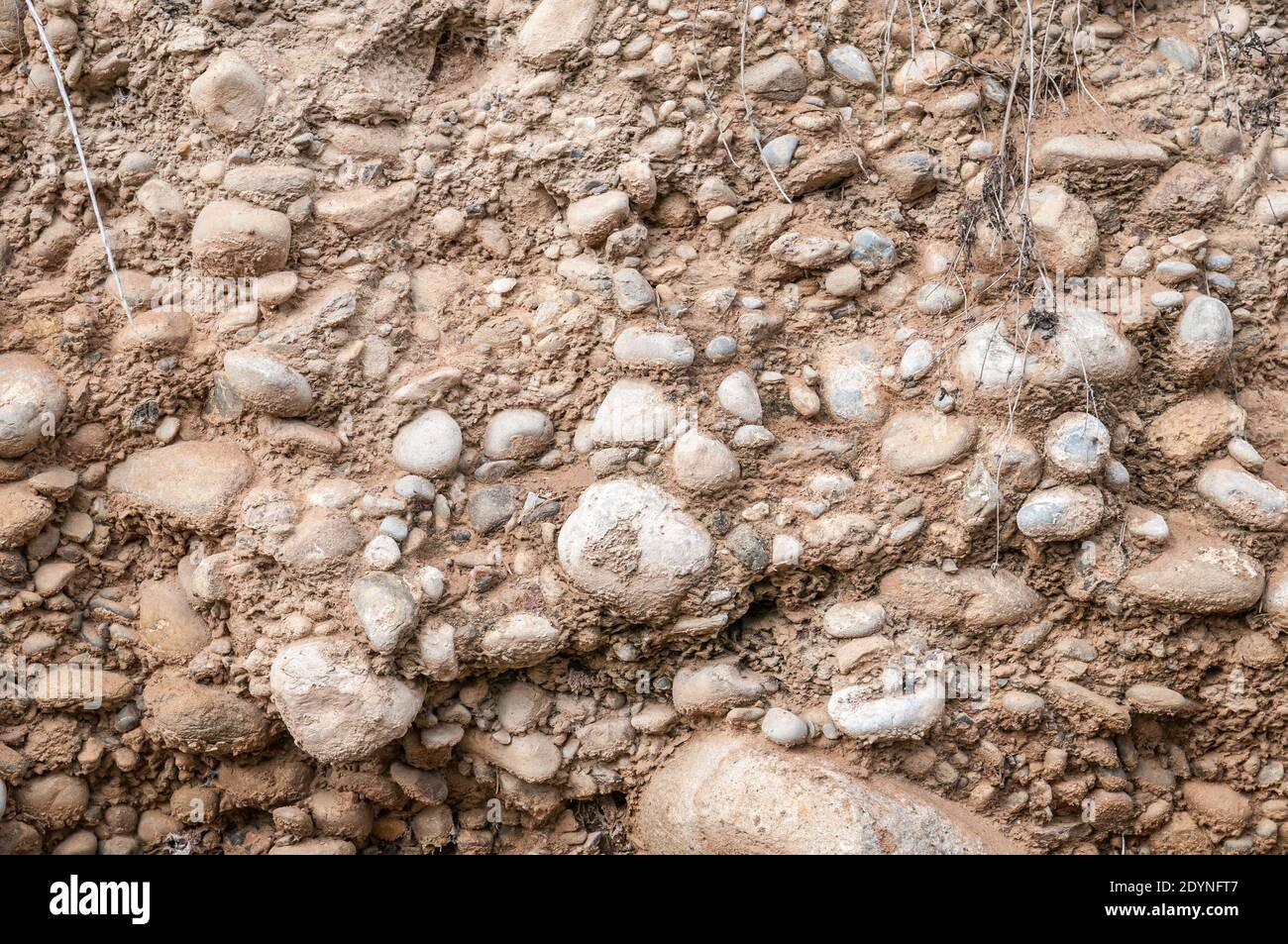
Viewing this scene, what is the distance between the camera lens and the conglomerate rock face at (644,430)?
7.61 ft

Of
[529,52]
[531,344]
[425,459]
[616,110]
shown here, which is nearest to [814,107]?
[616,110]

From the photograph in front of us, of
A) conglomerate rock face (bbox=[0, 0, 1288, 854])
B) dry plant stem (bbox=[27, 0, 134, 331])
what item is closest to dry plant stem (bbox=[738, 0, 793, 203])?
conglomerate rock face (bbox=[0, 0, 1288, 854])

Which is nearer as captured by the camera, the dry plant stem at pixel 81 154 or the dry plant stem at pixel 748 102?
the dry plant stem at pixel 81 154

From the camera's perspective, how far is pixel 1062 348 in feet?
7.61

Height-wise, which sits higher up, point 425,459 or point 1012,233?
point 1012,233

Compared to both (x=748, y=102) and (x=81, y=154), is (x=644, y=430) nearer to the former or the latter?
(x=748, y=102)

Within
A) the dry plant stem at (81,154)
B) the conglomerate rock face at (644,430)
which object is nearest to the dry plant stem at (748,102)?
the conglomerate rock face at (644,430)

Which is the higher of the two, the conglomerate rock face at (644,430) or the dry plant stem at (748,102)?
the dry plant stem at (748,102)

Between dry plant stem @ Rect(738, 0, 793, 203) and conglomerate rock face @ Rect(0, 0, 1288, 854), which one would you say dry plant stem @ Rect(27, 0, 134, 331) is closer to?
conglomerate rock face @ Rect(0, 0, 1288, 854)

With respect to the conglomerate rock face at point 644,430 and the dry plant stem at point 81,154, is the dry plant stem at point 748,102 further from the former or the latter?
the dry plant stem at point 81,154

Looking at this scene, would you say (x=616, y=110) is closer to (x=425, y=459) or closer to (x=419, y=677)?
(x=425, y=459)

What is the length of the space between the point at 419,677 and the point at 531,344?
74cm

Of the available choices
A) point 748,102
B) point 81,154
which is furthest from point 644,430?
point 81,154

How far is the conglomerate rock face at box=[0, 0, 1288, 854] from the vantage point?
91.4 inches
